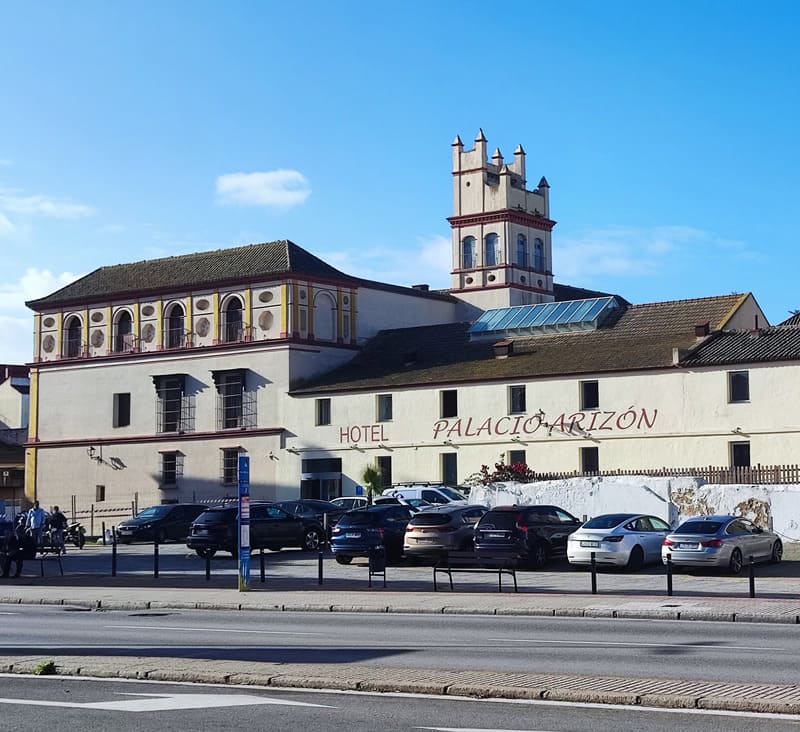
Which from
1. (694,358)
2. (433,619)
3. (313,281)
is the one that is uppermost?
(313,281)

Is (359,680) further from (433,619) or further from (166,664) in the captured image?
(433,619)

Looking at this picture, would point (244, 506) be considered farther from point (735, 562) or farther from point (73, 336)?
point (73, 336)

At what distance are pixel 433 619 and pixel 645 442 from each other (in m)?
34.9

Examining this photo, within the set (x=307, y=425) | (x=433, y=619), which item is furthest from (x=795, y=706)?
(x=307, y=425)

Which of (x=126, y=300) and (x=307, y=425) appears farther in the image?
(x=126, y=300)

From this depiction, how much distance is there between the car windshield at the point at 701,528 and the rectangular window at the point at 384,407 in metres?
33.3

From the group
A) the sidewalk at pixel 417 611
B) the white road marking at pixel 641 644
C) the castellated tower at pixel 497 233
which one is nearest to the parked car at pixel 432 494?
the sidewalk at pixel 417 611

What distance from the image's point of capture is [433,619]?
2248 cm

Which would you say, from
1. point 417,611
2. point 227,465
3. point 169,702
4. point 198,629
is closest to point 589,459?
point 227,465

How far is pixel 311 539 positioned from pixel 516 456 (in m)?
19.5

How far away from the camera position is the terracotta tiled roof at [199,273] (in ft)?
231

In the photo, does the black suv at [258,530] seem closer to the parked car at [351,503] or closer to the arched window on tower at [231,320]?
the parked car at [351,503]

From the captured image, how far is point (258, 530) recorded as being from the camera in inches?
1587

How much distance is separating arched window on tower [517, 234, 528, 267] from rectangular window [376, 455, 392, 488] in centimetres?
2949
